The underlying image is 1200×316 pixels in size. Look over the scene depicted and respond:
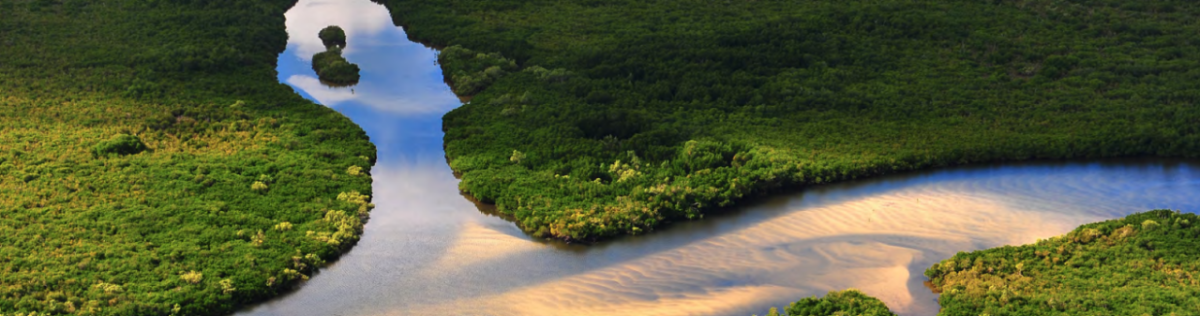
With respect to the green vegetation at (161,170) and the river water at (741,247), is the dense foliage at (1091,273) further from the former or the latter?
the green vegetation at (161,170)

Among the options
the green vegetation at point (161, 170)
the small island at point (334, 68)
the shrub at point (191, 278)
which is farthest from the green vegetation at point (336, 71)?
the shrub at point (191, 278)

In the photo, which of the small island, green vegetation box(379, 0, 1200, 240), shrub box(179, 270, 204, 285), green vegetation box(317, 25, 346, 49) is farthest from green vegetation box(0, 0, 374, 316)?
green vegetation box(379, 0, 1200, 240)

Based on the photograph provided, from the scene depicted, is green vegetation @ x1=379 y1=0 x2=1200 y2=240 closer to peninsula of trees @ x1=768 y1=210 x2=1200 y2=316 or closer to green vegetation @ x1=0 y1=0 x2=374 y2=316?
green vegetation @ x1=0 y1=0 x2=374 y2=316

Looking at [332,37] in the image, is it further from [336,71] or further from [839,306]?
[839,306]

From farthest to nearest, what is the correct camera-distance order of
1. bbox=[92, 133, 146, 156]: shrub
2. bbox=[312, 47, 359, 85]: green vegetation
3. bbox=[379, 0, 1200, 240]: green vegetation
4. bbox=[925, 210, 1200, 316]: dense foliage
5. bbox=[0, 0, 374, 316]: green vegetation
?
bbox=[312, 47, 359, 85]: green vegetation → bbox=[92, 133, 146, 156]: shrub → bbox=[379, 0, 1200, 240]: green vegetation → bbox=[0, 0, 374, 316]: green vegetation → bbox=[925, 210, 1200, 316]: dense foliage

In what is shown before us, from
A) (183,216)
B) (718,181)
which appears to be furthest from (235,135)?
(718,181)

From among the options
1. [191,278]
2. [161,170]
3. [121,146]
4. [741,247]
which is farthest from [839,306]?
[121,146]
